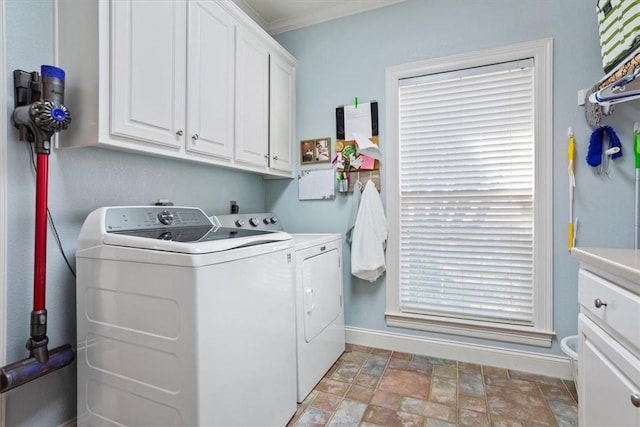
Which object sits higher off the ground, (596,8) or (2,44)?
(596,8)

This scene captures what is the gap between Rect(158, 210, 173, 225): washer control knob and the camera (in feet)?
5.03

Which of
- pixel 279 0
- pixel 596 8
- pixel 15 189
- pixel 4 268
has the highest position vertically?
pixel 279 0

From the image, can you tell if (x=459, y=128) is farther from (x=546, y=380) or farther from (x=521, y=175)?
(x=546, y=380)

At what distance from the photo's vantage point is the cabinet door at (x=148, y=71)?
1258 millimetres

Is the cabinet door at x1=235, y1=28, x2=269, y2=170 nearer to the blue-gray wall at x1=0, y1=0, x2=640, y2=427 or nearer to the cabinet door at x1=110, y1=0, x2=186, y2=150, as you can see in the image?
the blue-gray wall at x1=0, y1=0, x2=640, y2=427

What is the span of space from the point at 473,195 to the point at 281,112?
1.53m

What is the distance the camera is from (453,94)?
216 cm

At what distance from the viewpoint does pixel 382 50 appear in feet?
7.68

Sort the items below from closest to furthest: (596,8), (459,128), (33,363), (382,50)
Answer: (33,363) < (596,8) < (459,128) < (382,50)

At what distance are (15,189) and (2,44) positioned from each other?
1.82ft

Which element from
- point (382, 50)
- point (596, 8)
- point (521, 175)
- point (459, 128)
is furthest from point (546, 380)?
point (382, 50)

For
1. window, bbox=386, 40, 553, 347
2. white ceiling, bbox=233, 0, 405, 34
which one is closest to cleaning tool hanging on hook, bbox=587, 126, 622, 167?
window, bbox=386, 40, 553, 347

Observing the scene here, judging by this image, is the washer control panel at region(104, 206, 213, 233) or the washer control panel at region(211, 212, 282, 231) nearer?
the washer control panel at region(104, 206, 213, 233)

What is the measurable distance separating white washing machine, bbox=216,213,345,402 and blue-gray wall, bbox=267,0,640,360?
11.1 inches
